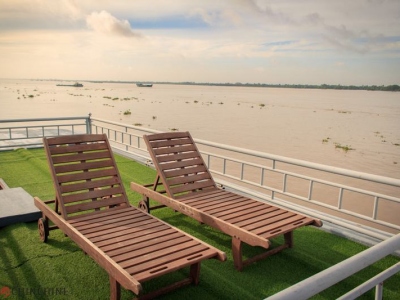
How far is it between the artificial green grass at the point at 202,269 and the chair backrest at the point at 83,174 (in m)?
0.51

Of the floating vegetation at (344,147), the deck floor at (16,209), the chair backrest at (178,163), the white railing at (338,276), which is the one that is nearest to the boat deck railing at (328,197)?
the white railing at (338,276)

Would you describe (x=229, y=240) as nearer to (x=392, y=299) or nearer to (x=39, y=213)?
(x=392, y=299)

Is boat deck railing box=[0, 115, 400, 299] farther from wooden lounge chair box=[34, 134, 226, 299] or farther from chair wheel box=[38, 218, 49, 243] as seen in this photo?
chair wheel box=[38, 218, 49, 243]

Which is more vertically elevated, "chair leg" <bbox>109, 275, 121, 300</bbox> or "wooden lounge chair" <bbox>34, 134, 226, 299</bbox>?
"wooden lounge chair" <bbox>34, 134, 226, 299</bbox>

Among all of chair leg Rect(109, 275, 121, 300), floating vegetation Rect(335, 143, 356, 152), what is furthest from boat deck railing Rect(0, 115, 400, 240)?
floating vegetation Rect(335, 143, 356, 152)

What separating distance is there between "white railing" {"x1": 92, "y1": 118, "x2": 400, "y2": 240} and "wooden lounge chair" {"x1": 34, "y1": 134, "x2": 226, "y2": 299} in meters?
1.78

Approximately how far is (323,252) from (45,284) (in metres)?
2.85

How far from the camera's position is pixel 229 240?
168 inches

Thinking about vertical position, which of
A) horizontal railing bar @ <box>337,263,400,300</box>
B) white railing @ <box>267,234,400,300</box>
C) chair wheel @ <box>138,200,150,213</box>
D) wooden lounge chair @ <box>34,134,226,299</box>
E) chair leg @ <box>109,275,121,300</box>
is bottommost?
chair wheel @ <box>138,200,150,213</box>

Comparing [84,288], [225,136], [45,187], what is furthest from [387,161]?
[84,288]

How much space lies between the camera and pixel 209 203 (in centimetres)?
443

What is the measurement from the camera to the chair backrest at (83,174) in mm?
4109

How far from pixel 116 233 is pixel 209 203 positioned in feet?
4.46

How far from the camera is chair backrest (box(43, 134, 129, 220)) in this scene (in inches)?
162
